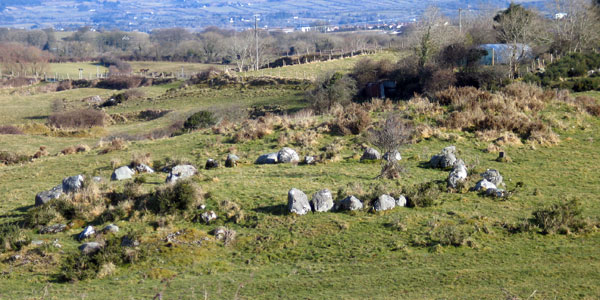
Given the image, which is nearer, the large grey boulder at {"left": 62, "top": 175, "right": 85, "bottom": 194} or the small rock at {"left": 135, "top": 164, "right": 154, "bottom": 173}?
the large grey boulder at {"left": 62, "top": 175, "right": 85, "bottom": 194}

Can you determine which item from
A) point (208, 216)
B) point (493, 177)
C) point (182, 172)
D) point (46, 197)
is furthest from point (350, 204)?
point (46, 197)

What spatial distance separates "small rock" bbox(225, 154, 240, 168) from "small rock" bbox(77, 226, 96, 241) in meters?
8.05

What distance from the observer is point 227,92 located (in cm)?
6059

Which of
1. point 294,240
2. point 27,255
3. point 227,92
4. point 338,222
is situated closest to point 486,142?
point 338,222

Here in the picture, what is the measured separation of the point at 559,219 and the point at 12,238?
13.6 m

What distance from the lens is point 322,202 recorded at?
14.8m

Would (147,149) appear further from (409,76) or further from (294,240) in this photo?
(409,76)

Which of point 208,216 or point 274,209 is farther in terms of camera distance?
point 274,209

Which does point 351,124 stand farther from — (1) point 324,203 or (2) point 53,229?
(2) point 53,229

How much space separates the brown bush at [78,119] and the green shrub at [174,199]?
1353 inches

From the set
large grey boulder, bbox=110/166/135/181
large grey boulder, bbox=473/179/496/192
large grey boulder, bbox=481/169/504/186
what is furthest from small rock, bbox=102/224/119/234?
large grey boulder, bbox=481/169/504/186

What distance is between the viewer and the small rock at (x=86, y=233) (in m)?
13.8

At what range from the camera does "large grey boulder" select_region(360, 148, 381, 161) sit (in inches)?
835

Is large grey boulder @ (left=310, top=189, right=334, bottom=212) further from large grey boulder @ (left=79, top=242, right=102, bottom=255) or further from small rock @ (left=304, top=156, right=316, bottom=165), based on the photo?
small rock @ (left=304, top=156, right=316, bottom=165)
